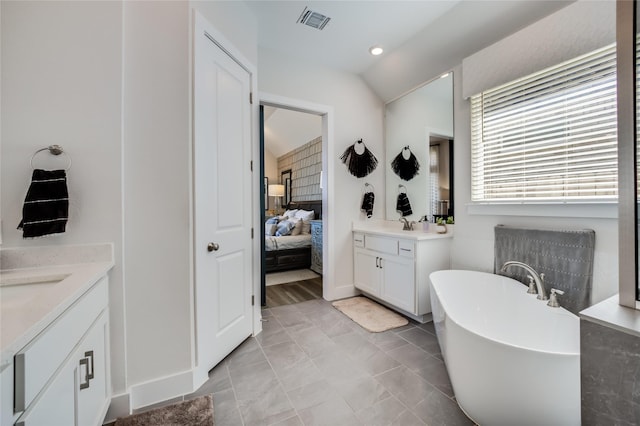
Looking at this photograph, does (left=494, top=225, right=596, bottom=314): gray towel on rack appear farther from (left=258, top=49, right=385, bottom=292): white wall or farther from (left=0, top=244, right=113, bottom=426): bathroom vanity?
(left=0, top=244, right=113, bottom=426): bathroom vanity

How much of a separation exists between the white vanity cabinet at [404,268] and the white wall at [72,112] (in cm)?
229

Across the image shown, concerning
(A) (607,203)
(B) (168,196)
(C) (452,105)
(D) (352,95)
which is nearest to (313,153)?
(D) (352,95)

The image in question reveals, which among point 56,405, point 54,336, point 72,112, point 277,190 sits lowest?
point 56,405

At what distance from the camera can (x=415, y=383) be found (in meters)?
1.74

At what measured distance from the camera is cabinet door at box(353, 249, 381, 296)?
300 centimetres

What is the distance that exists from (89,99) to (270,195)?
6078mm

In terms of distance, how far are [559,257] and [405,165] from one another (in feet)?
6.07

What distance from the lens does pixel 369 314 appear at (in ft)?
9.30

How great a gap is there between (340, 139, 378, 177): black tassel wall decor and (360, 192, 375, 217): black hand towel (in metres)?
0.27

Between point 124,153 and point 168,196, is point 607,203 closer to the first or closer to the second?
point 168,196

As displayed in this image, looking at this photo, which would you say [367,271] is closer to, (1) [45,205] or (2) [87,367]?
(2) [87,367]

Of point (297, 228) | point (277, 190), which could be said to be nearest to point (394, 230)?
point (297, 228)

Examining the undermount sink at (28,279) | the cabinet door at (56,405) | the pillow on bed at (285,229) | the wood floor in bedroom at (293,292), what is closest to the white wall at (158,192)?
the undermount sink at (28,279)

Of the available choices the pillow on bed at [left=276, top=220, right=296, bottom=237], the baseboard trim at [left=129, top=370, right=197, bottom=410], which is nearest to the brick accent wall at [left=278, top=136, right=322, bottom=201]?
the pillow on bed at [left=276, top=220, right=296, bottom=237]
